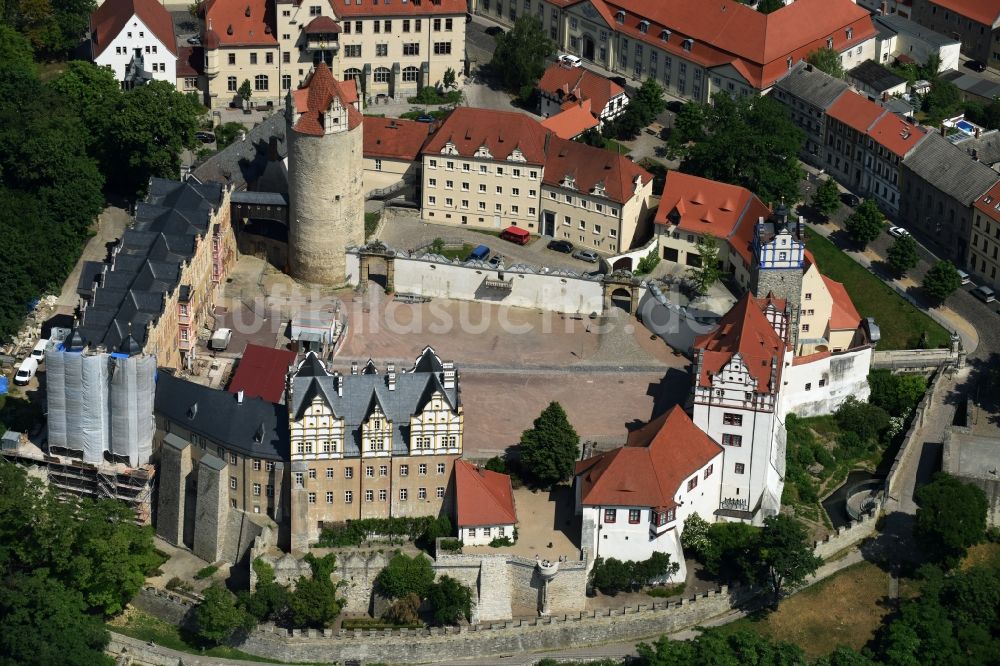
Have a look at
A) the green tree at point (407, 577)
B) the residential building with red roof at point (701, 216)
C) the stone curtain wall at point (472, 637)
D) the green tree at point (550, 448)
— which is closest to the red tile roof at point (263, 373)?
the green tree at point (407, 577)

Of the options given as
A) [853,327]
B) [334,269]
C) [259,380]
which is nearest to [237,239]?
[334,269]

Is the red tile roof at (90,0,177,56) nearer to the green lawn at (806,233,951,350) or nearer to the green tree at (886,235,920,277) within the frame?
the green lawn at (806,233,951,350)

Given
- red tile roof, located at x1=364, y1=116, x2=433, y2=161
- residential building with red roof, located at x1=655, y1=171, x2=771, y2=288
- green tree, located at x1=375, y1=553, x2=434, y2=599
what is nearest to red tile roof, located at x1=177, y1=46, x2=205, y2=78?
red tile roof, located at x1=364, y1=116, x2=433, y2=161

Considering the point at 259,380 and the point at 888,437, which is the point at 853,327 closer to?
the point at 888,437

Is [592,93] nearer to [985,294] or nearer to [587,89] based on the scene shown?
[587,89]

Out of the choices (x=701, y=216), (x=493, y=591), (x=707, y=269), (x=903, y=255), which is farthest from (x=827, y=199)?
(x=493, y=591)

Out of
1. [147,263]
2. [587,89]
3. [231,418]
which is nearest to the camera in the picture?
[231,418]

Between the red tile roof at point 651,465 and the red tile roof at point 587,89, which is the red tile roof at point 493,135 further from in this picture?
the red tile roof at point 651,465
